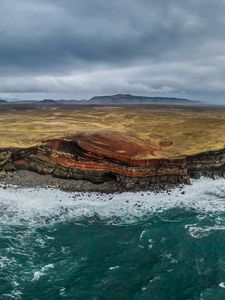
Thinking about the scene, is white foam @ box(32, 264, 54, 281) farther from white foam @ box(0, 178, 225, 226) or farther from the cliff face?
the cliff face

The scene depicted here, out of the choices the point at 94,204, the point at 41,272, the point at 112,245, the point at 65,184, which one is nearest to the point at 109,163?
the point at 65,184

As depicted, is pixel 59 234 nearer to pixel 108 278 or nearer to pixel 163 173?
pixel 108 278

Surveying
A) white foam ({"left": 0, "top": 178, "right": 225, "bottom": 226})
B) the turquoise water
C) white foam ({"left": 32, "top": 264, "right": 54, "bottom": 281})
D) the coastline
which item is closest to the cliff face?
the coastline

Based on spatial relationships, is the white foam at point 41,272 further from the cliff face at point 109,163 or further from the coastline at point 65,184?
the cliff face at point 109,163

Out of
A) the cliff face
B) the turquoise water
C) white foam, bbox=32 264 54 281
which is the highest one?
the cliff face

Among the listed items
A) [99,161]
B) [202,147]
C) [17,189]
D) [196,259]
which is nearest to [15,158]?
[17,189]
